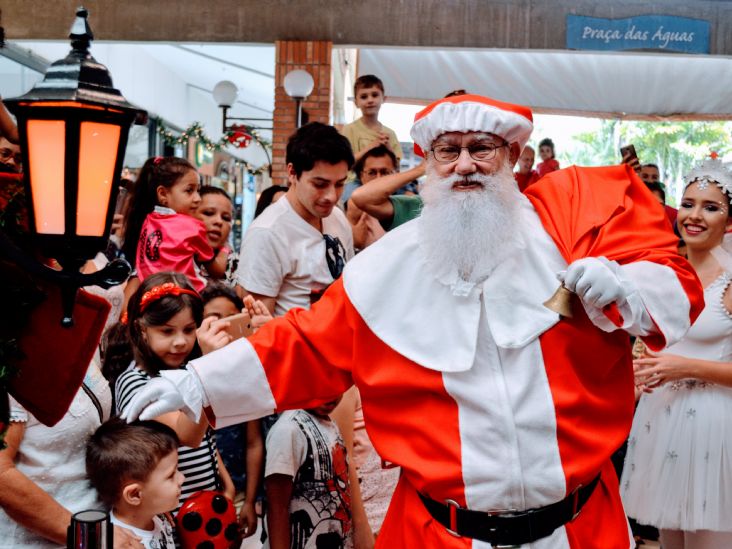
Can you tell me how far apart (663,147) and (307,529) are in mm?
14742

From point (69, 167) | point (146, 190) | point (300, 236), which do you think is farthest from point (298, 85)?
point (69, 167)

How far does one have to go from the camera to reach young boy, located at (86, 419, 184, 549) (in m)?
2.64

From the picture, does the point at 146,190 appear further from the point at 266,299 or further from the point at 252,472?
the point at 252,472

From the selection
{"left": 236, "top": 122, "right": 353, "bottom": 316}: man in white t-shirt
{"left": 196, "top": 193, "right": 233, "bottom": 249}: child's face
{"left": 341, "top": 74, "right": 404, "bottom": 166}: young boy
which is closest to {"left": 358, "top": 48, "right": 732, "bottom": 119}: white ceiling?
{"left": 341, "top": 74, "right": 404, "bottom": 166}: young boy

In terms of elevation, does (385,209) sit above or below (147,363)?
above

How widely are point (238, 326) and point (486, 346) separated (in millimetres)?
885

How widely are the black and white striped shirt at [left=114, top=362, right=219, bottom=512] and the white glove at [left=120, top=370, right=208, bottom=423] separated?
80cm

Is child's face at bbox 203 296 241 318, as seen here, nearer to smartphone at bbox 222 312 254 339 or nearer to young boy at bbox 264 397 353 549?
young boy at bbox 264 397 353 549

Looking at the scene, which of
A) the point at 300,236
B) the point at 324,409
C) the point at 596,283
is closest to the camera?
the point at 596,283

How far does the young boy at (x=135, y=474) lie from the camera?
2.64 meters

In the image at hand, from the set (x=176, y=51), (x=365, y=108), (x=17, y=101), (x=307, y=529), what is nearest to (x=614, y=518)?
(x=307, y=529)

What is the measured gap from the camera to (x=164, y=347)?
3311 millimetres

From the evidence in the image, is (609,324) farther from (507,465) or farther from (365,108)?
(365,108)

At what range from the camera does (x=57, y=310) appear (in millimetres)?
1908
